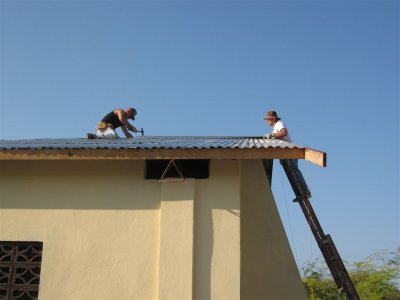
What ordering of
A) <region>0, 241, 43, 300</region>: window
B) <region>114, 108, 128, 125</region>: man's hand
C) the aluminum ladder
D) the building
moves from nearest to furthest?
the building, <region>0, 241, 43, 300</region>: window, the aluminum ladder, <region>114, 108, 128, 125</region>: man's hand

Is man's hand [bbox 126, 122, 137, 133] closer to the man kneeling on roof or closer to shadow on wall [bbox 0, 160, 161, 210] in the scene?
the man kneeling on roof

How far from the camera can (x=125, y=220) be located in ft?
18.2

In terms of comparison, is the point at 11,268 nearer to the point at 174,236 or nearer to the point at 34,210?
the point at 34,210

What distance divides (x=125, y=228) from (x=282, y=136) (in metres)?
3.22

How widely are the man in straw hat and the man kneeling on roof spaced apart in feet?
10.1

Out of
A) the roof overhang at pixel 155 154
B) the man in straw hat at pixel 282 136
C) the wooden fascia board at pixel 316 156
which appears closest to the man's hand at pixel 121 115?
the man in straw hat at pixel 282 136

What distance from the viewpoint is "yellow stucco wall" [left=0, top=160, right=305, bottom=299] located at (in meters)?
5.26

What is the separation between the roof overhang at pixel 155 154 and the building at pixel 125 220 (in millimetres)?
13

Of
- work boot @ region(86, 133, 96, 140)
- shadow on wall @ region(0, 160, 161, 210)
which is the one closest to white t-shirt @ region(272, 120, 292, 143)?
shadow on wall @ region(0, 160, 161, 210)

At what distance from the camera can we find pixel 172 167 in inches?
219

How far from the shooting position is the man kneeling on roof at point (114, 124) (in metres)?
8.67

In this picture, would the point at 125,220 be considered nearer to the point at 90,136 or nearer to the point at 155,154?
the point at 155,154

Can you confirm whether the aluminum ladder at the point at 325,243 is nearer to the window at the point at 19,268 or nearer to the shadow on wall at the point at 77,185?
the shadow on wall at the point at 77,185

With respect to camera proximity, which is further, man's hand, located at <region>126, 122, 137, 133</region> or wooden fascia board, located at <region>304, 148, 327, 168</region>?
man's hand, located at <region>126, 122, 137, 133</region>
